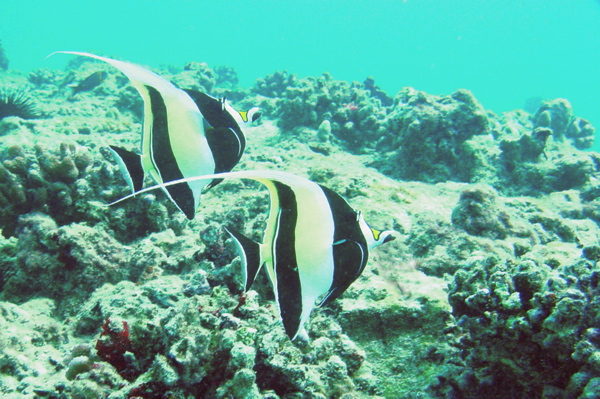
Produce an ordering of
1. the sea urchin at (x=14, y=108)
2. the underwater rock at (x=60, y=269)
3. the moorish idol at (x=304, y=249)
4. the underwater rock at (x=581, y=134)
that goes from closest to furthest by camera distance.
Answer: the moorish idol at (x=304, y=249), the underwater rock at (x=60, y=269), the sea urchin at (x=14, y=108), the underwater rock at (x=581, y=134)

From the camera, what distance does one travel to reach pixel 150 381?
143 cm

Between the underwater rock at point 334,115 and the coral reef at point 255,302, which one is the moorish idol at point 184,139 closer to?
the coral reef at point 255,302

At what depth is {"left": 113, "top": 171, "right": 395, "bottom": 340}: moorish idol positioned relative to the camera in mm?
1137

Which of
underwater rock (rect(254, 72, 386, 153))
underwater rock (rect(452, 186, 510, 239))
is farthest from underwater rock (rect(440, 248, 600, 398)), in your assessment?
underwater rock (rect(254, 72, 386, 153))

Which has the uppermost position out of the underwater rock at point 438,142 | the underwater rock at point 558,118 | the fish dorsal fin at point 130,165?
the underwater rock at point 558,118

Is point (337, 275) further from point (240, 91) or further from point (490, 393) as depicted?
point (240, 91)

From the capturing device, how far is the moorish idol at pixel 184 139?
1.39m

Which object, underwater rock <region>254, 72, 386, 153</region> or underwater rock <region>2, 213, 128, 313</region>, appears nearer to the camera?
Answer: underwater rock <region>2, 213, 128, 313</region>

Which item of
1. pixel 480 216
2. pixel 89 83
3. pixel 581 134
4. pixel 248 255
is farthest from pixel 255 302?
pixel 581 134

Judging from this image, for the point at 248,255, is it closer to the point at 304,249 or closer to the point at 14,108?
the point at 304,249

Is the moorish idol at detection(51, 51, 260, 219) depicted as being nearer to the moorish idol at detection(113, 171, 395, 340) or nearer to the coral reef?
the moorish idol at detection(113, 171, 395, 340)

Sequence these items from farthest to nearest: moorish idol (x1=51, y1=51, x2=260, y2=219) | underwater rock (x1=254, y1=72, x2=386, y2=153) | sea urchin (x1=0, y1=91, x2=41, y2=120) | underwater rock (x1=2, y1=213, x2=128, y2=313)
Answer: underwater rock (x1=254, y1=72, x2=386, y2=153) → sea urchin (x1=0, y1=91, x2=41, y2=120) → underwater rock (x1=2, y1=213, x2=128, y2=313) → moorish idol (x1=51, y1=51, x2=260, y2=219)

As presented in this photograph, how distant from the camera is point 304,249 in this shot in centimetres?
114

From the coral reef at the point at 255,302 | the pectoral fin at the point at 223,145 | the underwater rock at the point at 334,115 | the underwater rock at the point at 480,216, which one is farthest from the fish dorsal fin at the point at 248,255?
the underwater rock at the point at 334,115
